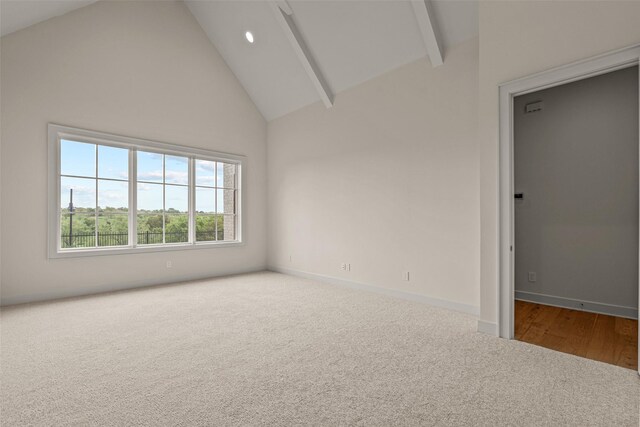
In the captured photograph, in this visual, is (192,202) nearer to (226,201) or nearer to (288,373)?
(226,201)

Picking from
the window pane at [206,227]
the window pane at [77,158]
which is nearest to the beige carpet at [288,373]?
the window pane at [77,158]

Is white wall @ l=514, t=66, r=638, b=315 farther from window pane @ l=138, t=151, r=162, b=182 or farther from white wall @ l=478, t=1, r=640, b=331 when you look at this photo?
window pane @ l=138, t=151, r=162, b=182

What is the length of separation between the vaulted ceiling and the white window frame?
1247 millimetres

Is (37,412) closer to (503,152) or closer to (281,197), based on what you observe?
(503,152)

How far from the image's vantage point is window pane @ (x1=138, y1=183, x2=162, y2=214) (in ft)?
16.1

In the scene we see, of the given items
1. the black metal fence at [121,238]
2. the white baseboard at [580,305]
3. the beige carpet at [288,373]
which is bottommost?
the beige carpet at [288,373]

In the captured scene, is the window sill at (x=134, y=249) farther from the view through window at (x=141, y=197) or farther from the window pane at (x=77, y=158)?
the window pane at (x=77, y=158)

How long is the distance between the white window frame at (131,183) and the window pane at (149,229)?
11 centimetres

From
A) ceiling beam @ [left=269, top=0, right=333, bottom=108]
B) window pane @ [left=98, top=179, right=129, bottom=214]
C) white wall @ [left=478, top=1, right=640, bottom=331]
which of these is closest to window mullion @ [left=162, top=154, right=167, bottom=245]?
window pane @ [left=98, top=179, right=129, bottom=214]

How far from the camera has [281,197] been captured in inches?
238

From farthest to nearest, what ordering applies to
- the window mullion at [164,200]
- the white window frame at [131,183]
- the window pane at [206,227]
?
the window pane at [206,227] < the window mullion at [164,200] < the white window frame at [131,183]

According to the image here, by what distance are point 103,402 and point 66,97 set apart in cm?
401

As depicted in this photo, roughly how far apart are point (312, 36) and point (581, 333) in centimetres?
462

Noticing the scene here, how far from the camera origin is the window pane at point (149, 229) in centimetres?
490
